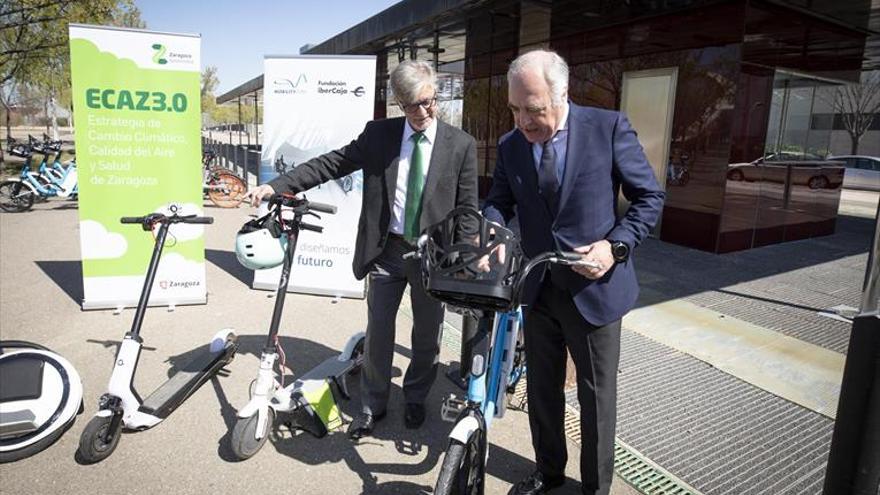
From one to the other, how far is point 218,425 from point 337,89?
369 centimetres

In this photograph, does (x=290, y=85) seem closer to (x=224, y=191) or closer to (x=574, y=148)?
(x=574, y=148)

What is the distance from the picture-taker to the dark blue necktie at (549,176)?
2148mm

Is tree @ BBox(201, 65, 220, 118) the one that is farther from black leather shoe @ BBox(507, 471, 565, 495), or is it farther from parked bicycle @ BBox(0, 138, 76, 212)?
black leather shoe @ BBox(507, 471, 565, 495)

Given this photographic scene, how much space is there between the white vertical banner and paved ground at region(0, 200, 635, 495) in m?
0.30

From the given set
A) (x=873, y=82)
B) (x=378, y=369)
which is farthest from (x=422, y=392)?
(x=873, y=82)

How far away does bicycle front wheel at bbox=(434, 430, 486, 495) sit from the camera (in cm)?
180

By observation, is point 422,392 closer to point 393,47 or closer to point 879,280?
point 879,280

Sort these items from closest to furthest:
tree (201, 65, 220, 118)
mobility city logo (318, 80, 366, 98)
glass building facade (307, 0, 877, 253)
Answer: mobility city logo (318, 80, 366, 98) < glass building facade (307, 0, 877, 253) < tree (201, 65, 220, 118)

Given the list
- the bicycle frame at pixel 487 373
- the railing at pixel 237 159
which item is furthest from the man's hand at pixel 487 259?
the railing at pixel 237 159

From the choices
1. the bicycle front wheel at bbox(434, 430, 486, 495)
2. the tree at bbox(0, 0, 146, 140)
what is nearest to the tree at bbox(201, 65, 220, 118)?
the tree at bbox(0, 0, 146, 140)

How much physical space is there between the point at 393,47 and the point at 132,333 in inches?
477

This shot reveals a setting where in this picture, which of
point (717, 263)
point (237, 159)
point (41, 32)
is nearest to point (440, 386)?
point (717, 263)

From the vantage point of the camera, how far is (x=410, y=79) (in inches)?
104

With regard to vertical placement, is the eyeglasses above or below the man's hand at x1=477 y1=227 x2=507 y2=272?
above
